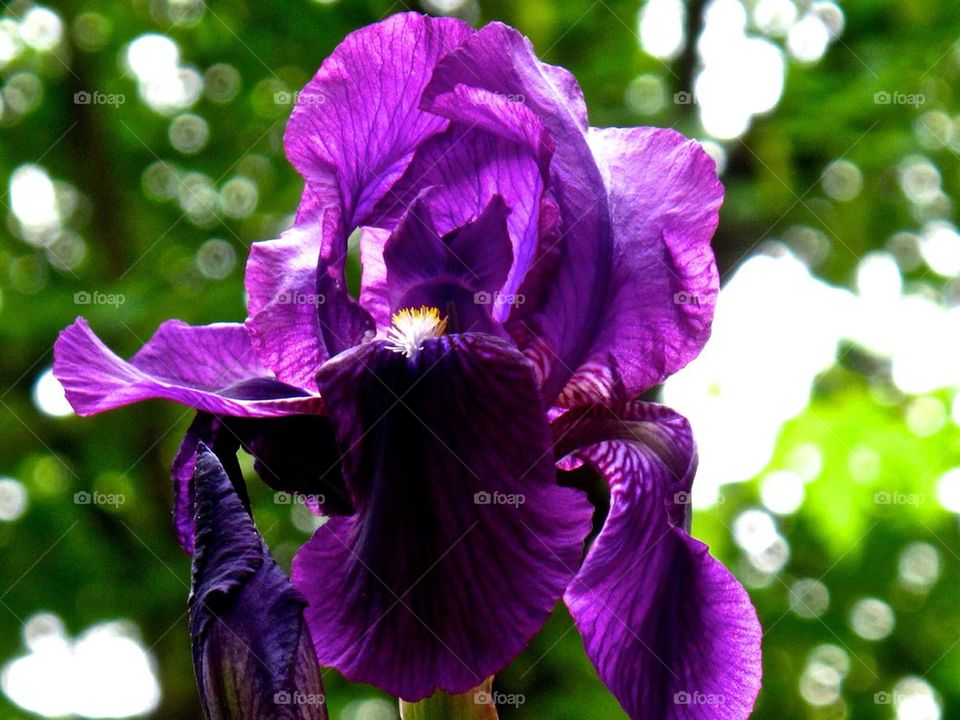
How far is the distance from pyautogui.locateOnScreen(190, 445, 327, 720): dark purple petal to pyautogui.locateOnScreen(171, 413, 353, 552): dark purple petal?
3.4 inches

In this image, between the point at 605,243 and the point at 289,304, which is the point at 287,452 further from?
the point at 605,243

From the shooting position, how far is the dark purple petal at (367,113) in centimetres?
85

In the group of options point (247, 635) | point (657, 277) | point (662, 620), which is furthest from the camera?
point (657, 277)

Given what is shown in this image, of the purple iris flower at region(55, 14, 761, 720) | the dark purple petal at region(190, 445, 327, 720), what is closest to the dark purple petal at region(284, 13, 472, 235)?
the purple iris flower at region(55, 14, 761, 720)

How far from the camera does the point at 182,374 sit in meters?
0.88

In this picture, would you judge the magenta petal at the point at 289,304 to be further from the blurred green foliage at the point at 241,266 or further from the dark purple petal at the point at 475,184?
the blurred green foliage at the point at 241,266

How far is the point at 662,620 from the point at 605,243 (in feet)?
0.96

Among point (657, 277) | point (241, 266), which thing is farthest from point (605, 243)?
point (241, 266)

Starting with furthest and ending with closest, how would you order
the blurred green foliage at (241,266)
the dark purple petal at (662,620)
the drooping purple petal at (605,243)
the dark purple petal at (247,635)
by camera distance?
the blurred green foliage at (241,266), the drooping purple petal at (605,243), the dark purple petal at (662,620), the dark purple petal at (247,635)

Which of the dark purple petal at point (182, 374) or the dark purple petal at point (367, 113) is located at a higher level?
the dark purple petal at point (367, 113)

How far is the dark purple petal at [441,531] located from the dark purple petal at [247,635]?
0.03m

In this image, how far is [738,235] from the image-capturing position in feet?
10.9

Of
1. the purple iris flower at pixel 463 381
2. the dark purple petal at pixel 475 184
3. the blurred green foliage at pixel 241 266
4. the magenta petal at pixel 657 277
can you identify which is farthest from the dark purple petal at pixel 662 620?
the blurred green foliage at pixel 241 266

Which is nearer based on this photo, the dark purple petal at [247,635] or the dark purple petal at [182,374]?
the dark purple petal at [247,635]
